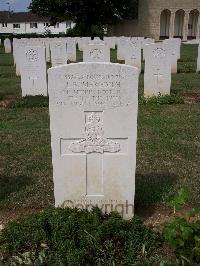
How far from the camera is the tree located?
40562 mm

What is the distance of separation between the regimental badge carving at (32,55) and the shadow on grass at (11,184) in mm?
5940

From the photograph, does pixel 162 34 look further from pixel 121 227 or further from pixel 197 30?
pixel 121 227

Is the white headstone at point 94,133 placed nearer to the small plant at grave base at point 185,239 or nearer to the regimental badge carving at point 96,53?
the small plant at grave base at point 185,239

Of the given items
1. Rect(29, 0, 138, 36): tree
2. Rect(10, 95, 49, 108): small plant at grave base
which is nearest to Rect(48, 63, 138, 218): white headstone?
Rect(10, 95, 49, 108): small plant at grave base

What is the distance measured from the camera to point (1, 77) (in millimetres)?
15930

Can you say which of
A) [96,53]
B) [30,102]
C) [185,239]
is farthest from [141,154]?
[96,53]

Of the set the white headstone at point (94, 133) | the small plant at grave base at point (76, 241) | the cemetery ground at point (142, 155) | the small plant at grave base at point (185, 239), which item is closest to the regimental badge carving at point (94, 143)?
the white headstone at point (94, 133)

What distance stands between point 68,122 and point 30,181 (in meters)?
1.83

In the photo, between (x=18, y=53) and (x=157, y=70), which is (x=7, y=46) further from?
(x=157, y=70)

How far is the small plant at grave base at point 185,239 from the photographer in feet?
10.9

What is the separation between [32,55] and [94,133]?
7453mm

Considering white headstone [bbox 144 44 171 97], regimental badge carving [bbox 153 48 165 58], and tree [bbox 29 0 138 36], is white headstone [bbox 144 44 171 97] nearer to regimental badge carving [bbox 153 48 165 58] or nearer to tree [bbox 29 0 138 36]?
regimental badge carving [bbox 153 48 165 58]

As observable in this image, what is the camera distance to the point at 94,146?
4297mm

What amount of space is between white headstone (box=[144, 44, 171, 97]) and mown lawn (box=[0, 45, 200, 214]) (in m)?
0.92
